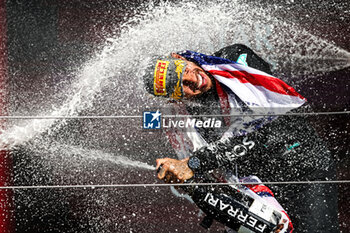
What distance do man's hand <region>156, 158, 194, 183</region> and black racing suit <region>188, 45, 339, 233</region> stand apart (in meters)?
0.03

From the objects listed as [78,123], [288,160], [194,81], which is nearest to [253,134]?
[288,160]

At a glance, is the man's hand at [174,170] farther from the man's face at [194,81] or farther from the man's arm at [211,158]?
the man's face at [194,81]

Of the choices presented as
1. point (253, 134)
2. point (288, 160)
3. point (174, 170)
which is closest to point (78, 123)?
point (174, 170)

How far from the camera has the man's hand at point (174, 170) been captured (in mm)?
995

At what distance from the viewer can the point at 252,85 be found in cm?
99

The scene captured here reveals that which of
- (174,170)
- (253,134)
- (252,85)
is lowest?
(174,170)

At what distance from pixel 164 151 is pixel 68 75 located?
0.38 metres

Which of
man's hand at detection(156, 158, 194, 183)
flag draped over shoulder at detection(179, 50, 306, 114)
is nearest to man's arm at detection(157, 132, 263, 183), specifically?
man's hand at detection(156, 158, 194, 183)

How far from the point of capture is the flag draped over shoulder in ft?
3.24

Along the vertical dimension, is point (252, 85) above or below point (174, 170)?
above

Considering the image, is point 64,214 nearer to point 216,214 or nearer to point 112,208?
point 112,208

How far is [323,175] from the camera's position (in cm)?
102

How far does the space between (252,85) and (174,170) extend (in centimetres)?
36

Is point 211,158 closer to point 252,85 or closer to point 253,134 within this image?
point 253,134
